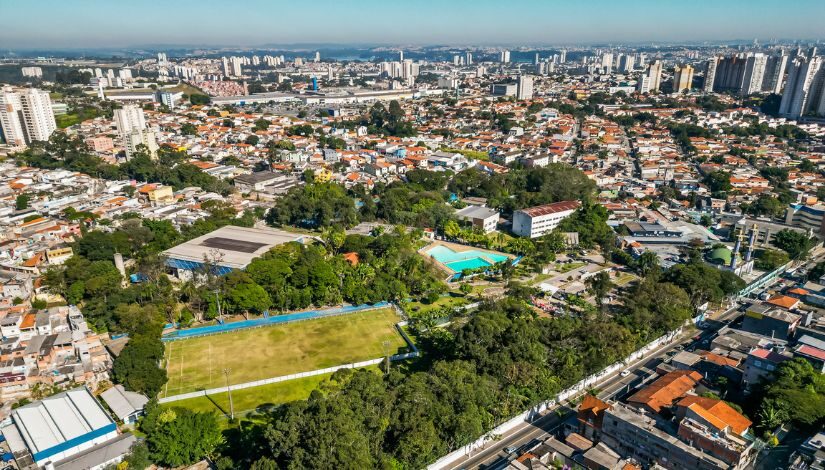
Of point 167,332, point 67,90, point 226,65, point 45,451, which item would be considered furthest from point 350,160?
point 226,65

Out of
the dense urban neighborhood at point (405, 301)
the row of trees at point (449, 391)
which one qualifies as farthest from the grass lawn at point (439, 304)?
the row of trees at point (449, 391)

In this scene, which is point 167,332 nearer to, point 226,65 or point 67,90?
point 67,90

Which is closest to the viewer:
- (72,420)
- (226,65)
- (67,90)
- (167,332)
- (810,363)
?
(72,420)

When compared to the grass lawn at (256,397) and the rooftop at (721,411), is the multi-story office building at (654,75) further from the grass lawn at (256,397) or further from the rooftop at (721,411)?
the grass lawn at (256,397)

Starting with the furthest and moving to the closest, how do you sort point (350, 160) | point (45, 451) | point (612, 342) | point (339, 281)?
point (350, 160) < point (339, 281) < point (612, 342) < point (45, 451)

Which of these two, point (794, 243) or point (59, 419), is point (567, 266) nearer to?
point (794, 243)

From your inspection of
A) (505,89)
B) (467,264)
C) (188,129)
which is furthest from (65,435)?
(505,89)
